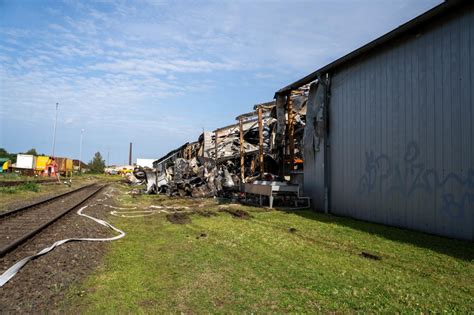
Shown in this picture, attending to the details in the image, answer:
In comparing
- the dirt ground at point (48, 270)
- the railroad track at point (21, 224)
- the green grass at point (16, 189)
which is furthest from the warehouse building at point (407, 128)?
the green grass at point (16, 189)

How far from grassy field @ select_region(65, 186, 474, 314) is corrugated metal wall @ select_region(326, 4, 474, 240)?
35.8 inches

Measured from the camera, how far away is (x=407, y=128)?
8734 millimetres

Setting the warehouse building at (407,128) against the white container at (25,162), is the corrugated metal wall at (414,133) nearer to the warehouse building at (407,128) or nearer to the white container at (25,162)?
the warehouse building at (407,128)

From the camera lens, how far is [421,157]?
27.1ft

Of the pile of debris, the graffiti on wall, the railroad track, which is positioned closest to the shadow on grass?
the graffiti on wall

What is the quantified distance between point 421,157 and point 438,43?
8.66 feet

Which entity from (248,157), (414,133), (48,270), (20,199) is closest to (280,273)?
(48,270)

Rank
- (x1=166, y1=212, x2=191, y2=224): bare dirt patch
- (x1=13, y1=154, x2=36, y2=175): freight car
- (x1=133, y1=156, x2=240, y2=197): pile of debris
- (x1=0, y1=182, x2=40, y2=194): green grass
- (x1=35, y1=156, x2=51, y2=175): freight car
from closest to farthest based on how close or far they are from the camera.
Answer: (x1=166, y1=212, x2=191, y2=224): bare dirt patch < (x1=133, y1=156, x2=240, y2=197): pile of debris < (x1=0, y1=182, x2=40, y2=194): green grass < (x1=35, y1=156, x2=51, y2=175): freight car < (x1=13, y1=154, x2=36, y2=175): freight car

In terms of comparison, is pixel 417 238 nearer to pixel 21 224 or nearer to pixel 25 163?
pixel 21 224

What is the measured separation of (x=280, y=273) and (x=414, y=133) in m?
5.59

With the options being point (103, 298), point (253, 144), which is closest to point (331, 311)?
point (103, 298)

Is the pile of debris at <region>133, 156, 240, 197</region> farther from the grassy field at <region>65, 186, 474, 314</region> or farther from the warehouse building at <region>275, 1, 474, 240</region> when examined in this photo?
the grassy field at <region>65, 186, 474, 314</region>

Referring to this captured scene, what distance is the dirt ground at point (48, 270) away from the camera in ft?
12.9

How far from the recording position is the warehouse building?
7395 mm
